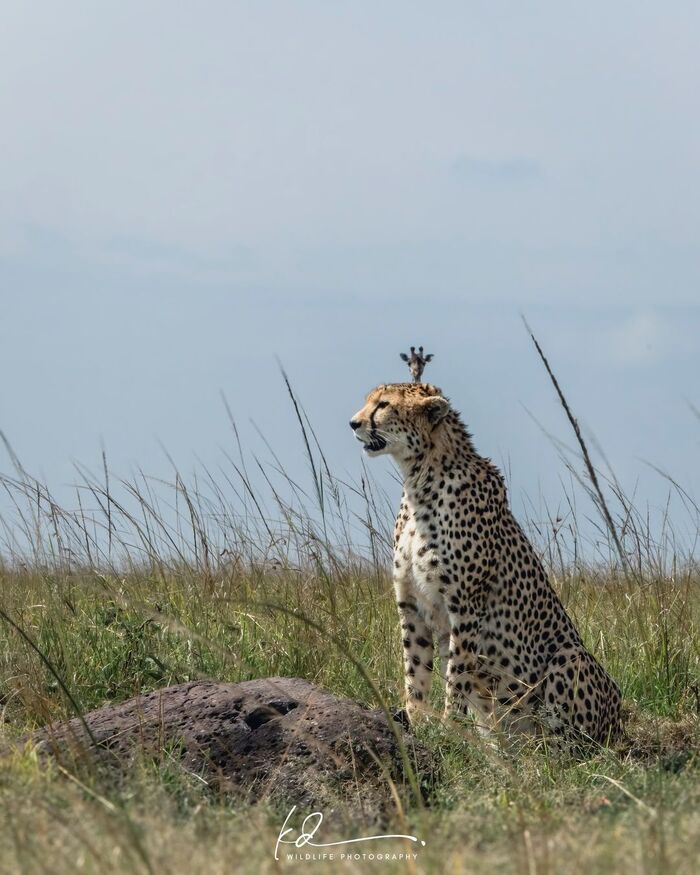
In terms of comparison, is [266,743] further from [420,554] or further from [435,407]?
[435,407]

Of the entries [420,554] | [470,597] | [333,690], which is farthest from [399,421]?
[333,690]

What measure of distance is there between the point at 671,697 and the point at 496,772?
161cm

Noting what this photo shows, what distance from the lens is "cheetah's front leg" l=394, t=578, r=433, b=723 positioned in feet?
16.0

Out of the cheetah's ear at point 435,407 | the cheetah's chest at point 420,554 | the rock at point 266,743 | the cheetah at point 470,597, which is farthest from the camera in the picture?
the cheetah's ear at point 435,407

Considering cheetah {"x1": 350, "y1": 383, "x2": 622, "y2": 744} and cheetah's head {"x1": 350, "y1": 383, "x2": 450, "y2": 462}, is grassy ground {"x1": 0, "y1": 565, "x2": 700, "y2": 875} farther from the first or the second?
cheetah's head {"x1": 350, "y1": 383, "x2": 450, "y2": 462}

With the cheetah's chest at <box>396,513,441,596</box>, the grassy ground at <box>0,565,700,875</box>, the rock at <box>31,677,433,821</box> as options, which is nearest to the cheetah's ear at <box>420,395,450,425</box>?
the cheetah's chest at <box>396,513,441,596</box>

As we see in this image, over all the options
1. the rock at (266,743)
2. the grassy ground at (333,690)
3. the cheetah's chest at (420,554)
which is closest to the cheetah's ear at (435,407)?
the cheetah's chest at (420,554)

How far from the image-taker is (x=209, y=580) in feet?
20.1

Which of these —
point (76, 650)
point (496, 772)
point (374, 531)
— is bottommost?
point (496, 772)

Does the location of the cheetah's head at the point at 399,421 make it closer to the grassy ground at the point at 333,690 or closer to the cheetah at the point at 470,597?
the cheetah at the point at 470,597

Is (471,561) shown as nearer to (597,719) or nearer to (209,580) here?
A: (597,719)

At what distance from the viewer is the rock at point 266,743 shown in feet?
13.0

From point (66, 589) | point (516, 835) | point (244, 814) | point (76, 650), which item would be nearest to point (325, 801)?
point (244, 814)

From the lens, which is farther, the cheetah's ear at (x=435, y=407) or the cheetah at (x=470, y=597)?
the cheetah's ear at (x=435, y=407)
